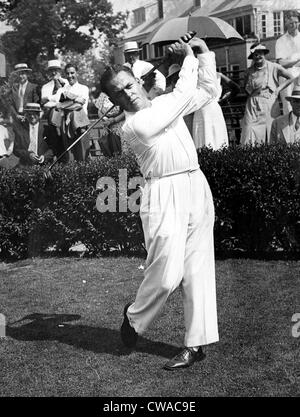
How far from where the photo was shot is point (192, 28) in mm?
9664

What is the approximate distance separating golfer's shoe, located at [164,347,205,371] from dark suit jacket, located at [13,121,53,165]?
633 cm

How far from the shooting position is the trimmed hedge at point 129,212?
298 inches

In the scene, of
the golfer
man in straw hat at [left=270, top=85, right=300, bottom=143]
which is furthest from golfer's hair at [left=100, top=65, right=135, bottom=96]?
man in straw hat at [left=270, top=85, right=300, bottom=143]

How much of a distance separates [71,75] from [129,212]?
127 inches

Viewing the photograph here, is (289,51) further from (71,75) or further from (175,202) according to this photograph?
(175,202)

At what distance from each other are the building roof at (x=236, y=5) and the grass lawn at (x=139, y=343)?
392 centimetres

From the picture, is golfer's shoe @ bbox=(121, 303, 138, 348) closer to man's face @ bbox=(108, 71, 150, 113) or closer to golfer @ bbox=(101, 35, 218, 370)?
golfer @ bbox=(101, 35, 218, 370)

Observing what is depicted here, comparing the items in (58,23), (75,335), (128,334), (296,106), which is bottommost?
(75,335)

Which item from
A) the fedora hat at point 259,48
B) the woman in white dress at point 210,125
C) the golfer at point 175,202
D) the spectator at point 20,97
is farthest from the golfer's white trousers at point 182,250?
the spectator at point 20,97

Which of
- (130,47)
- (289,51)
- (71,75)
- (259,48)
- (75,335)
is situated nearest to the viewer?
(75,335)

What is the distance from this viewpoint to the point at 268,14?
33.1 ft

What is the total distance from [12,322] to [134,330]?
143 cm

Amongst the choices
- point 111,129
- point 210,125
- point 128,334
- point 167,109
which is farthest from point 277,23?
point 128,334
